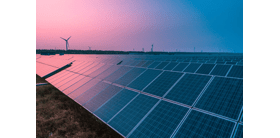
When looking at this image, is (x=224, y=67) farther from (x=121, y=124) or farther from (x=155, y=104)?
(x=121, y=124)

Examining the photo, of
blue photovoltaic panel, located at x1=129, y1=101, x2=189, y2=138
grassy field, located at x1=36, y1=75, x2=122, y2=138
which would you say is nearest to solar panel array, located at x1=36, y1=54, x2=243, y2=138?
blue photovoltaic panel, located at x1=129, y1=101, x2=189, y2=138

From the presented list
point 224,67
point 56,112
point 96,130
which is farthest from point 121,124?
point 56,112

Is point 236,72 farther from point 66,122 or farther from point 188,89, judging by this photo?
point 66,122

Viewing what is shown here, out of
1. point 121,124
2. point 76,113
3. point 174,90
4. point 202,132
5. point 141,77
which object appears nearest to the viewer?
point 202,132

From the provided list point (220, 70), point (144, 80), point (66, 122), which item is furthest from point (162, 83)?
point (66, 122)

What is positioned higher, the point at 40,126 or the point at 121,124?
the point at 121,124

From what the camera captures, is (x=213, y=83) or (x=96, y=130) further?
(x=96, y=130)
